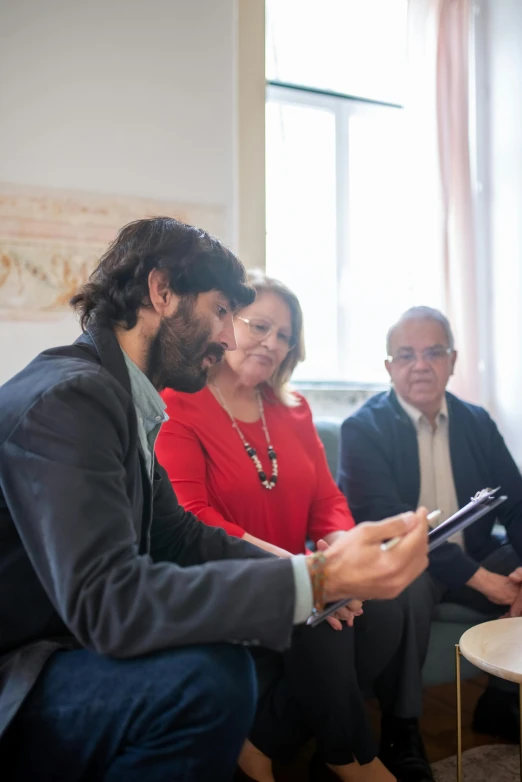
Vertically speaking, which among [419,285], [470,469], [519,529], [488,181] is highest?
[488,181]

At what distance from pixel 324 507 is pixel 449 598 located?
1.54ft

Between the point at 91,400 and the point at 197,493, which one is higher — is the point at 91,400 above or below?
above

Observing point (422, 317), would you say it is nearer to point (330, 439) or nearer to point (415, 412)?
point (415, 412)

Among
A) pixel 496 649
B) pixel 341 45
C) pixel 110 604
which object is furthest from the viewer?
pixel 341 45

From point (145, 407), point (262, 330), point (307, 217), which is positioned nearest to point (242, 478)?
point (262, 330)

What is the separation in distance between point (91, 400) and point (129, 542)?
0.69 feet

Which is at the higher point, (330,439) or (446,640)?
(330,439)

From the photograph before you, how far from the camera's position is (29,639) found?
3.45 feet

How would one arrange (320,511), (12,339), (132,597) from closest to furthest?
(132,597) → (320,511) → (12,339)

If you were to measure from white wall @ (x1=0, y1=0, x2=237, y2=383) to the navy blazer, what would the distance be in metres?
1.15

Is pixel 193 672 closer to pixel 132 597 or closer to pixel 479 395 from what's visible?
pixel 132 597

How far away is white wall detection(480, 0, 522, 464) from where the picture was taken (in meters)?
3.29

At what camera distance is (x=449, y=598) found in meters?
2.04

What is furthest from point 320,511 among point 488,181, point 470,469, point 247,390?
point 488,181
